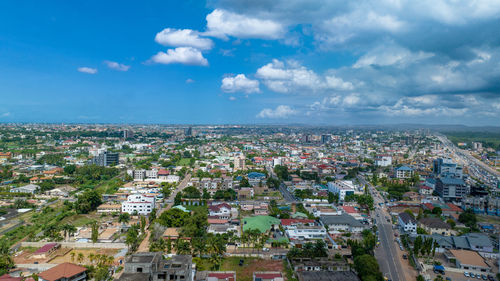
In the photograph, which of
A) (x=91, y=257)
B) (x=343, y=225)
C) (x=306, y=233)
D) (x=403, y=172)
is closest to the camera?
(x=91, y=257)

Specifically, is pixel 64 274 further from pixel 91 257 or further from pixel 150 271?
pixel 150 271

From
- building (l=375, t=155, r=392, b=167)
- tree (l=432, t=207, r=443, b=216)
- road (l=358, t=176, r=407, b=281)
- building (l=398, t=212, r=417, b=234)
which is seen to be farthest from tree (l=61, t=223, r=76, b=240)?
building (l=375, t=155, r=392, b=167)

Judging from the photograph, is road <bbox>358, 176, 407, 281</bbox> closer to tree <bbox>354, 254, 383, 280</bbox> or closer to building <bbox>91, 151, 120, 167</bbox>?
tree <bbox>354, 254, 383, 280</bbox>

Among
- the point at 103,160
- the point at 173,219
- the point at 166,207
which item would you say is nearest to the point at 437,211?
the point at 173,219

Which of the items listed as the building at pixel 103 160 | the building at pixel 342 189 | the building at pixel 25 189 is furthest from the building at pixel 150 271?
the building at pixel 103 160

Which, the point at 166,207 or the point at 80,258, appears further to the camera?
the point at 166,207
